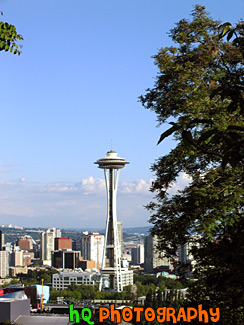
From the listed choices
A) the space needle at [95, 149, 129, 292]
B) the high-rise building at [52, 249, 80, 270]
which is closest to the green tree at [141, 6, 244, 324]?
the space needle at [95, 149, 129, 292]

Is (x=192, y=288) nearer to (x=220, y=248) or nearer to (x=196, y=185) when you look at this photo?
(x=220, y=248)

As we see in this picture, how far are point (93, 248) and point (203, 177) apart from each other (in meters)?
147

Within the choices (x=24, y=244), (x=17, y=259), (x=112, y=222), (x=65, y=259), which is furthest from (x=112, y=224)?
(x=24, y=244)

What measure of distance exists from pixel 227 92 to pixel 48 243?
161 metres

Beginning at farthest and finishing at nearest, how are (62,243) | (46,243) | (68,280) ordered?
(62,243)
(46,243)
(68,280)

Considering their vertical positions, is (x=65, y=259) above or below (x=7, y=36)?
below

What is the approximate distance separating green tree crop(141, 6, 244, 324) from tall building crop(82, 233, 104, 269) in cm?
14453

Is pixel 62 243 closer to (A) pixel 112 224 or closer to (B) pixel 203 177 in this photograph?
(A) pixel 112 224

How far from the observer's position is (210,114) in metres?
7.50

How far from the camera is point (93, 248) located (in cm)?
15250

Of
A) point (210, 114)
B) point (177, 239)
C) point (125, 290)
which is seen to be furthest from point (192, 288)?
point (125, 290)

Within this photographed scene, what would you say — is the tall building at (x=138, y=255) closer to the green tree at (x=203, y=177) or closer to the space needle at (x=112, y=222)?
the space needle at (x=112, y=222)

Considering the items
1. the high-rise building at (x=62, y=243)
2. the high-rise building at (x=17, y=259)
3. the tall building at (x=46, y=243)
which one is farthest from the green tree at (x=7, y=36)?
the high-rise building at (x=62, y=243)

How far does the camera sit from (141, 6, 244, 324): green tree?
7.07 metres
